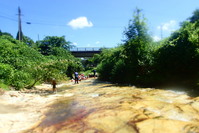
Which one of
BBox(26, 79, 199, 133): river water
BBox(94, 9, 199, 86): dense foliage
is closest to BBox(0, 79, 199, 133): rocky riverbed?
BBox(26, 79, 199, 133): river water

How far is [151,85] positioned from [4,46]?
15.4 m

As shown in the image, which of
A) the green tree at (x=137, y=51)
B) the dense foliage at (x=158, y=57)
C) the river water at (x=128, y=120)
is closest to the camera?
the river water at (x=128, y=120)

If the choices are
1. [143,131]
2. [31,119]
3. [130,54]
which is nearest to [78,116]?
[31,119]

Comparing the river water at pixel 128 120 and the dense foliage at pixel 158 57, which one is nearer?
the river water at pixel 128 120

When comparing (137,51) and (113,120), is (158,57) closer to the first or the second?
(137,51)

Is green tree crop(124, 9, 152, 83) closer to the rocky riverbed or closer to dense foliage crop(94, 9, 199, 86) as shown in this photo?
dense foliage crop(94, 9, 199, 86)

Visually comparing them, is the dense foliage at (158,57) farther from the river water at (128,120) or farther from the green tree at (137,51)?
the river water at (128,120)

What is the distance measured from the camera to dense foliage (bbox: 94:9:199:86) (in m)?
11.8

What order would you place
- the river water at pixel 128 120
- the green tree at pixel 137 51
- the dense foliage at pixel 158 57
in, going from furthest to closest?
the green tree at pixel 137 51 < the dense foliage at pixel 158 57 < the river water at pixel 128 120

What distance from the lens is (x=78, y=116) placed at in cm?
632

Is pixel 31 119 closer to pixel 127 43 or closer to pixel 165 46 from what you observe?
pixel 165 46

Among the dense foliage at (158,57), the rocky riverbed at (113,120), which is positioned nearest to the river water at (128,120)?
the rocky riverbed at (113,120)

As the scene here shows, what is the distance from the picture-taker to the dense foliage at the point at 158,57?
466 inches

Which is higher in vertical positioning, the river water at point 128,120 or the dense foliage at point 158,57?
the dense foliage at point 158,57
